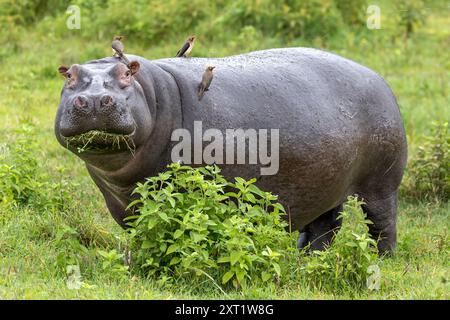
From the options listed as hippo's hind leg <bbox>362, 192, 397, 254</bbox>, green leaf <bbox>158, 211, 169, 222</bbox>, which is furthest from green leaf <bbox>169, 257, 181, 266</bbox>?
hippo's hind leg <bbox>362, 192, 397, 254</bbox>

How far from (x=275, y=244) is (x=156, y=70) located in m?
1.28

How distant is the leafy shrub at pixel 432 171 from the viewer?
27.2ft

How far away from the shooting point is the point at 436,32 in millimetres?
14086

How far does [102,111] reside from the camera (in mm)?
5102

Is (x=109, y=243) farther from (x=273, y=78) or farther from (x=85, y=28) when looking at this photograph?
(x=85, y=28)

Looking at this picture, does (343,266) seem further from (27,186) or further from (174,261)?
(27,186)

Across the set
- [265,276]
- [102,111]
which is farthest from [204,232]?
[102,111]

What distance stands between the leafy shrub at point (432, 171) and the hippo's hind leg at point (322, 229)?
55.8 inches

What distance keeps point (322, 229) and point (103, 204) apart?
1749 millimetres

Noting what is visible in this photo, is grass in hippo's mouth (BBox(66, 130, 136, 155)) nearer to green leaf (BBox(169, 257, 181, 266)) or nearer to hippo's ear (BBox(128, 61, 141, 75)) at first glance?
hippo's ear (BBox(128, 61, 141, 75))

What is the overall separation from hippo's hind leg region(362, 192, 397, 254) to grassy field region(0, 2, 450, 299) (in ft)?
0.35

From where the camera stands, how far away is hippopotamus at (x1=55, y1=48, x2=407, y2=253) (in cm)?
530

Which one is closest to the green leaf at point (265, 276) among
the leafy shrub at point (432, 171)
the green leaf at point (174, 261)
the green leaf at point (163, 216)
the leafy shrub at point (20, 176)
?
the green leaf at point (174, 261)

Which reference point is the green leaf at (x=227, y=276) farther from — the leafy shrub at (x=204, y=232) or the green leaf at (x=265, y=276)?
the green leaf at (x=265, y=276)
